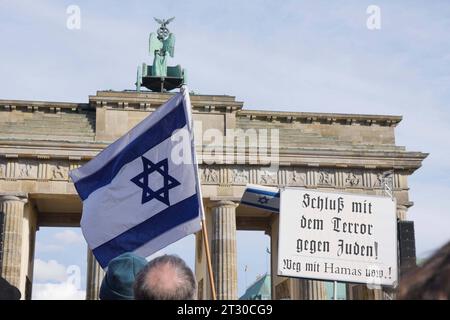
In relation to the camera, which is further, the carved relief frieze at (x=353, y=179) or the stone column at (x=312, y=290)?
the carved relief frieze at (x=353, y=179)

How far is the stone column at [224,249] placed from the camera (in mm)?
32219

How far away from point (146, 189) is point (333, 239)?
3271 millimetres

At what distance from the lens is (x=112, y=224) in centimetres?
1003

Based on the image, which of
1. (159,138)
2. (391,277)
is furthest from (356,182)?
(159,138)

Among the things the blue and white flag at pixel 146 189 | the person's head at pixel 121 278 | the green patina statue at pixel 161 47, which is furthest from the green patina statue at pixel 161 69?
the person's head at pixel 121 278

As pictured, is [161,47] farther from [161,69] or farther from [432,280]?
[432,280]

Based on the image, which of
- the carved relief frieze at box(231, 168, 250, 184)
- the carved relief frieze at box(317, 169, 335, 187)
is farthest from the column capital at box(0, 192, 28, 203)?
the carved relief frieze at box(317, 169, 335, 187)

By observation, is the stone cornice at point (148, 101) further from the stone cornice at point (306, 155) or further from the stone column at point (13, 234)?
the stone column at point (13, 234)

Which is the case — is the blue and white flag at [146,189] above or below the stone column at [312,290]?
above

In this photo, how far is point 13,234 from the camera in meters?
31.6

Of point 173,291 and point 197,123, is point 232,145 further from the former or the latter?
point 173,291

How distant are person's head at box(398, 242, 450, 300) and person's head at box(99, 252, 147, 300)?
8.47ft

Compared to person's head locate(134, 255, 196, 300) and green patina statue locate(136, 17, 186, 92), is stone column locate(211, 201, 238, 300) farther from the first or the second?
person's head locate(134, 255, 196, 300)

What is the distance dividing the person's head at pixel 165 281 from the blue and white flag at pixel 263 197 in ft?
30.3
